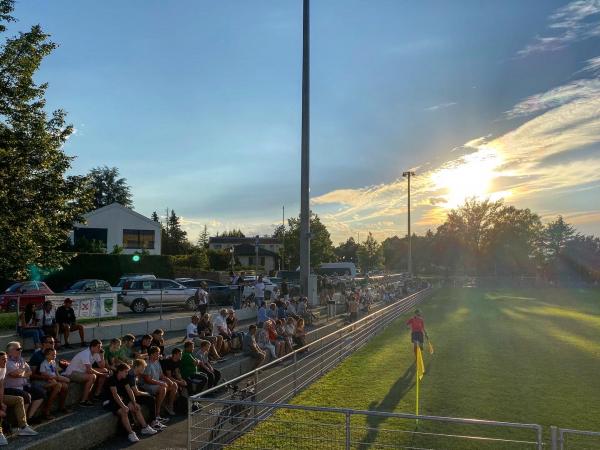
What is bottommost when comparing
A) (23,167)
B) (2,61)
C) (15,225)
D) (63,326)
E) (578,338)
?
(578,338)

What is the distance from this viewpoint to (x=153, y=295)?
25.0 meters

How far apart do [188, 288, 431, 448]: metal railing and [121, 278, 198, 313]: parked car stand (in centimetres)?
853

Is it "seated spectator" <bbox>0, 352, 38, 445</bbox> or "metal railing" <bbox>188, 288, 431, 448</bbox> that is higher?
"seated spectator" <bbox>0, 352, 38, 445</bbox>

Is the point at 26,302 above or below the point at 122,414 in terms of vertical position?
above

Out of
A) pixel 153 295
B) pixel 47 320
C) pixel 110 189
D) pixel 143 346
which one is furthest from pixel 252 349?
pixel 110 189

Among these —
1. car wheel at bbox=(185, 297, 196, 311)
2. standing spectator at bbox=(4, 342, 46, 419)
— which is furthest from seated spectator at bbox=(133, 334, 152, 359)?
car wheel at bbox=(185, 297, 196, 311)

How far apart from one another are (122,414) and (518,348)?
54.1 feet

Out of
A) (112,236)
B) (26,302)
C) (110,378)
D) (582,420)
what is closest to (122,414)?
(110,378)

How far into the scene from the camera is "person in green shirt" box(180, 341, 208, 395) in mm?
11531

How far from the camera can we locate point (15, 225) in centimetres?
1481

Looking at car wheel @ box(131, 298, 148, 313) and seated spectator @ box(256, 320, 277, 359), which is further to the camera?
car wheel @ box(131, 298, 148, 313)

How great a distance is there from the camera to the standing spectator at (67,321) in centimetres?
1497

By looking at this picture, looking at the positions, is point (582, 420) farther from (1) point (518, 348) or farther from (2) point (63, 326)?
(2) point (63, 326)

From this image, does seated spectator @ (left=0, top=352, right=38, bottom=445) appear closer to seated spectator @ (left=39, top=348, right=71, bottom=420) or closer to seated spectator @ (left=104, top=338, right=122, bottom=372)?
seated spectator @ (left=39, top=348, right=71, bottom=420)
